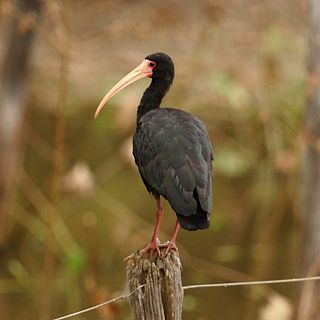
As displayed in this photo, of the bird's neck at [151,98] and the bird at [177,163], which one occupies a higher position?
the bird's neck at [151,98]

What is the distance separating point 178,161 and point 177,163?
1cm

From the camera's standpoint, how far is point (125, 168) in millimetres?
12438

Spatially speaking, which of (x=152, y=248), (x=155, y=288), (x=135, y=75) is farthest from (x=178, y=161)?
(x=135, y=75)

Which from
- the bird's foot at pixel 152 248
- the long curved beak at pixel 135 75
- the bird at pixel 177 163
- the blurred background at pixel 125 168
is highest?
the blurred background at pixel 125 168

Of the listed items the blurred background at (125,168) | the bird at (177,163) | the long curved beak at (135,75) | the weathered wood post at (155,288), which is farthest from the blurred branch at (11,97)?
the weathered wood post at (155,288)

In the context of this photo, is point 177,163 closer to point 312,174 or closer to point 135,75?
point 135,75

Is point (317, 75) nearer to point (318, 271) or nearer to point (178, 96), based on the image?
point (318, 271)

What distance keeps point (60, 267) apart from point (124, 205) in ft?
4.99

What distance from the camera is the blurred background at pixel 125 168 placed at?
28.7 feet

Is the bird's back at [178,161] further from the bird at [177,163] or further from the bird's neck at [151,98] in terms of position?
the bird's neck at [151,98]

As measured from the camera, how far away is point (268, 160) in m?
11.2

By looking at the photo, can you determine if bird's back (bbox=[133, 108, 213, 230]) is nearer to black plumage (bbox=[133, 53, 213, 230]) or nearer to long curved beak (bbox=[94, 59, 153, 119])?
black plumage (bbox=[133, 53, 213, 230])

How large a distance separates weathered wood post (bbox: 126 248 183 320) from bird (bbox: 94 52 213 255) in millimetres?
113

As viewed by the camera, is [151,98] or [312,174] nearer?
[151,98]
